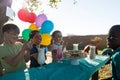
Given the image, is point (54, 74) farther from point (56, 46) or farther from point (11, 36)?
point (56, 46)

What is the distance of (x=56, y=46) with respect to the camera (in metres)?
4.79

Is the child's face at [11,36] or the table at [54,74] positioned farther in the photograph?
the child's face at [11,36]

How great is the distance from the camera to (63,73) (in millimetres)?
2922

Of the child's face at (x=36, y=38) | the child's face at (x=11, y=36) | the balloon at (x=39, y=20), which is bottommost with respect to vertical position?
the child's face at (x=36, y=38)

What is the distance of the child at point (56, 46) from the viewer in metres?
4.57

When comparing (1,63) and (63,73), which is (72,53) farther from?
(1,63)

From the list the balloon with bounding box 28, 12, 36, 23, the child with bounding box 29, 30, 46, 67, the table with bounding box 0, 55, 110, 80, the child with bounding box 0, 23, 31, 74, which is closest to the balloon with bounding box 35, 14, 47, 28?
the balloon with bounding box 28, 12, 36, 23

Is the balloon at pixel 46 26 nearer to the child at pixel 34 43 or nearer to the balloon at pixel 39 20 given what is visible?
the balloon at pixel 39 20

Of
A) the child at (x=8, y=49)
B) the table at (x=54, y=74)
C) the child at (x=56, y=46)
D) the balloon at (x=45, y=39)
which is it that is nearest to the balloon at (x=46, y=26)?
the balloon at (x=45, y=39)

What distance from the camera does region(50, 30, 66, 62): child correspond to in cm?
457

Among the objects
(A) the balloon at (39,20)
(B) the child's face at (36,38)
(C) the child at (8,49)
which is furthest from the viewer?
(A) the balloon at (39,20)

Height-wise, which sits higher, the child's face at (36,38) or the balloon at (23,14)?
the balloon at (23,14)

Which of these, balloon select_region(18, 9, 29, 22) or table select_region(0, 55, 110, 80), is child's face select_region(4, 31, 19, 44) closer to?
table select_region(0, 55, 110, 80)

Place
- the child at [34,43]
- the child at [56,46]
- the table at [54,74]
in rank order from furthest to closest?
1. the child at [56,46]
2. the child at [34,43]
3. the table at [54,74]
